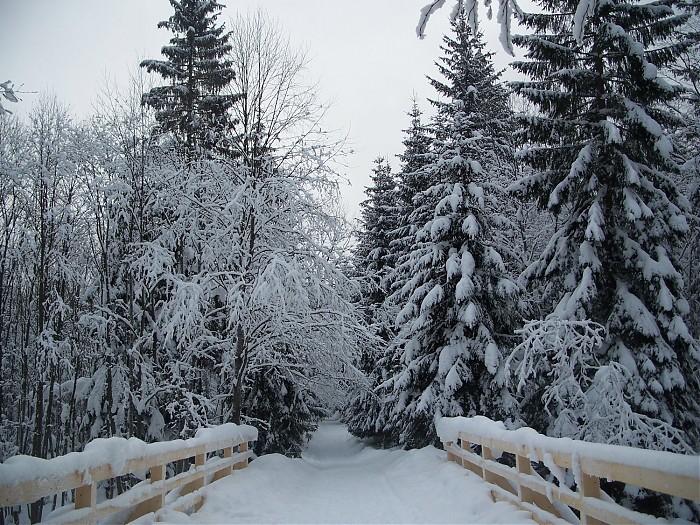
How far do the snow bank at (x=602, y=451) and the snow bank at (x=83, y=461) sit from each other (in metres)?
3.99

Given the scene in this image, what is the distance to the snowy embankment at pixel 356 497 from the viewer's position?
5961 millimetres

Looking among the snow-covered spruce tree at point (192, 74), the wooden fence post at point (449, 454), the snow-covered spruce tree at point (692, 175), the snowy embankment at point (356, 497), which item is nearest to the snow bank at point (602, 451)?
the snowy embankment at point (356, 497)

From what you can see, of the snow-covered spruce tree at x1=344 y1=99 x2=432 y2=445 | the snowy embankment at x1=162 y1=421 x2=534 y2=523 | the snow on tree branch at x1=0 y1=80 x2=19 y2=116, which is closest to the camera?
the snow on tree branch at x1=0 y1=80 x2=19 y2=116

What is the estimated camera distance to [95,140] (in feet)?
50.1

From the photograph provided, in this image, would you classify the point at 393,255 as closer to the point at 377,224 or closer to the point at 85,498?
the point at 377,224

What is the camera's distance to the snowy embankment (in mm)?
5961

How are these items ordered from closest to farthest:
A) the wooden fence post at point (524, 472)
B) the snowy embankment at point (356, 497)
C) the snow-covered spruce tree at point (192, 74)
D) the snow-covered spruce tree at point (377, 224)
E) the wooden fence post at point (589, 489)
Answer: the wooden fence post at point (589, 489) < the wooden fence post at point (524, 472) < the snowy embankment at point (356, 497) < the snow-covered spruce tree at point (192, 74) < the snow-covered spruce tree at point (377, 224)

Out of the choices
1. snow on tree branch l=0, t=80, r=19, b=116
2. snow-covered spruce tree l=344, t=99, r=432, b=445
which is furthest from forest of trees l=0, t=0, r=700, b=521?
snow on tree branch l=0, t=80, r=19, b=116

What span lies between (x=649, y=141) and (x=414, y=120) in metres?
13.0

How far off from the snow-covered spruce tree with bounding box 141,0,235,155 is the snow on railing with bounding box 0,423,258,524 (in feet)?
39.8

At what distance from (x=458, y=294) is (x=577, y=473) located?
8352mm

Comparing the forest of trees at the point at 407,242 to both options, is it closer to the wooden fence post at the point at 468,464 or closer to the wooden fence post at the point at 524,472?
the wooden fence post at the point at 468,464

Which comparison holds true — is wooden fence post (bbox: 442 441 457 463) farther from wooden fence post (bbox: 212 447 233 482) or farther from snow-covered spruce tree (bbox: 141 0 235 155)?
snow-covered spruce tree (bbox: 141 0 235 155)

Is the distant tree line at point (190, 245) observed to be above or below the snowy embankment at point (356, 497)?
above
